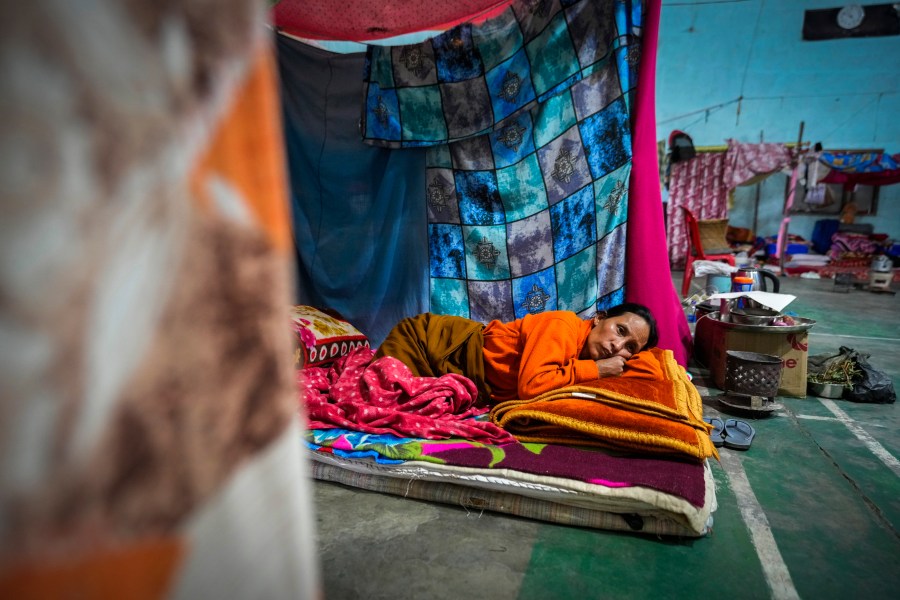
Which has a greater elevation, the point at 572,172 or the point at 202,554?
the point at 572,172

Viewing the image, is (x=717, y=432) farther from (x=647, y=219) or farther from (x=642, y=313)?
(x=647, y=219)

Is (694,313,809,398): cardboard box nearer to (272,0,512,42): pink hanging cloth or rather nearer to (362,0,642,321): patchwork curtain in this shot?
(362,0,642,321): patchwork curtain

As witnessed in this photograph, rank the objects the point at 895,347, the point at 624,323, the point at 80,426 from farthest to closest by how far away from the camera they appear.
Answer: the point at 895,347
the point at 624,323
the point at 80,426

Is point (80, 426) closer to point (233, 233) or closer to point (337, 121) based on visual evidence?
point (233, 233)

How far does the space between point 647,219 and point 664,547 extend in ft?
5.77

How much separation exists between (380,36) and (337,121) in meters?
0.70

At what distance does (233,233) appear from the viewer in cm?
46

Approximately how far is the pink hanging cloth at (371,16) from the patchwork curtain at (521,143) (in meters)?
0.35

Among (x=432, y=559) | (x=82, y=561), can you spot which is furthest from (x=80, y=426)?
(x=432, y=559)

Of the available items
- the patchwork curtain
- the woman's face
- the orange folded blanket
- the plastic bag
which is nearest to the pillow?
the patchwork curtain

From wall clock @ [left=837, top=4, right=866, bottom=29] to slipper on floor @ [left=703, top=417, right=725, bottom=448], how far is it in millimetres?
11315

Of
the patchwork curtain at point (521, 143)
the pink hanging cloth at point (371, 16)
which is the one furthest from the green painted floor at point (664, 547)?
the pink hanging cloth at point (371, 16)

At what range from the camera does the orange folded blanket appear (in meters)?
1.78

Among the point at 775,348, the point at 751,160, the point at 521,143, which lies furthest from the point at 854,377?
the point at 751,160
